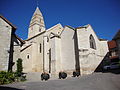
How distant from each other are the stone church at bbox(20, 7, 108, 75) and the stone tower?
12405 mm

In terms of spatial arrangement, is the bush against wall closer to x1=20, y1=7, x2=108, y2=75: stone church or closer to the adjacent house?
the adjacent house

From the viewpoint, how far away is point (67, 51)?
2209 cm

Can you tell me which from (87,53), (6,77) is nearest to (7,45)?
(6,77)

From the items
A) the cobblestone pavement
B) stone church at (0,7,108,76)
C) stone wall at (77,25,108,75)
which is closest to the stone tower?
stone church at (0,7,108,76)

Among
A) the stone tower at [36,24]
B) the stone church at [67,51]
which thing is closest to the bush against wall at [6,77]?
the stone church at [67,51]

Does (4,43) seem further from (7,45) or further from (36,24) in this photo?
(36,24)

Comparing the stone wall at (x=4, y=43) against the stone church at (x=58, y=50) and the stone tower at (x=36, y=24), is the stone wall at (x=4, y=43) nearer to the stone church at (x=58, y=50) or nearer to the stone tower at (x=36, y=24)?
the stone church at (x=58, y=50)

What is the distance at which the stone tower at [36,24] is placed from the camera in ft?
137

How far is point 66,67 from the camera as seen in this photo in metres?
21.4

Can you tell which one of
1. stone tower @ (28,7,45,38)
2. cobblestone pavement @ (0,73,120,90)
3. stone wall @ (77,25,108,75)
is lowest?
cobblestone pavement @ (0,73,120,90)

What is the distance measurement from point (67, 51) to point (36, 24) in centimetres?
2386

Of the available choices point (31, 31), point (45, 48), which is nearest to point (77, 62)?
point (45, 48)

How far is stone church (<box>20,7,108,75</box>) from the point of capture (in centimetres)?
1938

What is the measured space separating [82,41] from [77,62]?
3.71 m
